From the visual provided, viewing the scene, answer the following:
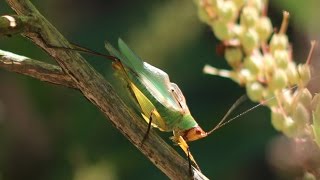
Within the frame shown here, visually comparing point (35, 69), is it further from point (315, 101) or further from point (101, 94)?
point (315, 101)

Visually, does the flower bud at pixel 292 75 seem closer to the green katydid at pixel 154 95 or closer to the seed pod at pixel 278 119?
the seed pod at pixel 278 119

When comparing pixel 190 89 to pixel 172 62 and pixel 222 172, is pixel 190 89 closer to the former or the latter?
pixel 172 62

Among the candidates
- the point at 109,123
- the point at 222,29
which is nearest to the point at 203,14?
the point at 222,29

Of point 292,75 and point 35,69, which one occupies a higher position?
point 35,69

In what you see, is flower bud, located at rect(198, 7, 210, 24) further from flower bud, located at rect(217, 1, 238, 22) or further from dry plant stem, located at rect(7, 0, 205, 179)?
dry plant stem, located at rect(7, 0, 205, 179)

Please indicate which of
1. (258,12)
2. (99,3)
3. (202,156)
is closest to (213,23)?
(258,12)

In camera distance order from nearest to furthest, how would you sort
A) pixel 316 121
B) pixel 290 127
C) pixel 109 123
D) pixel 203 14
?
pixel 316 121, pixel 290 127, pixel 203 14, pixel 109 123

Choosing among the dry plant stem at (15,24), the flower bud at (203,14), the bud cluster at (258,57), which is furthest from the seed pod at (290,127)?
the dry plant stem at (15,24)

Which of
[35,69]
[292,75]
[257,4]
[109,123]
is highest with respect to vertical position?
[35,69]
